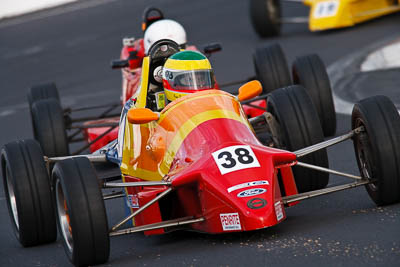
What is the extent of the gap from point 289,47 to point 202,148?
33.9ft

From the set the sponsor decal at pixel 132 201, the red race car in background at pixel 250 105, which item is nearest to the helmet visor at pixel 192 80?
the sponsor decal at pixel 132 201

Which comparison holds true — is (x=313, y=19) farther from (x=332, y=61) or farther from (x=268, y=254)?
(x=268, y=254)

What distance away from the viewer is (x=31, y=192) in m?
7.07

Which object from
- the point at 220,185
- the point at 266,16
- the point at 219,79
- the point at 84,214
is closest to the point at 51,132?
the point at 84,214

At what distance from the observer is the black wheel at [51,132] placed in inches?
380

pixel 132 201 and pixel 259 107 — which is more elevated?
pixel 259 107

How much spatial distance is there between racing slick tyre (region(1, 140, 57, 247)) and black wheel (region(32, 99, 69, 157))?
94.1 inches

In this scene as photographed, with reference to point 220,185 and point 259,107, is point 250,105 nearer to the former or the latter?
point 259,107

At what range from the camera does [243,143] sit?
650 centimetres

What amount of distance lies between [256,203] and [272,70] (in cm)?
481

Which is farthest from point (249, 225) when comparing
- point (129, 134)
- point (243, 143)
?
point (129, 134)

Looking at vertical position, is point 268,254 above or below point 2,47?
below

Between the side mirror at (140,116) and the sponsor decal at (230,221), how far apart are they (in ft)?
3.73

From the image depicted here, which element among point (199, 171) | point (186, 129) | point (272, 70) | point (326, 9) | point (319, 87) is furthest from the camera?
point (326, 9)
